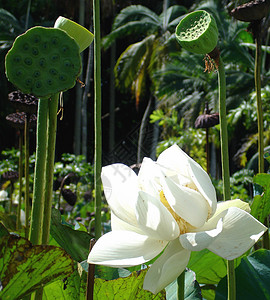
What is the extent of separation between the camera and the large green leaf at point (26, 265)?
1.02 ft

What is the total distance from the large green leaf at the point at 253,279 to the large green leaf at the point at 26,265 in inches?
8.8

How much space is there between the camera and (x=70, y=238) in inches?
Result: 21.5

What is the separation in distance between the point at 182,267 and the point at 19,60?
0.20m

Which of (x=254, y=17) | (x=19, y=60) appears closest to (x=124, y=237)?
(x=19, y=60)

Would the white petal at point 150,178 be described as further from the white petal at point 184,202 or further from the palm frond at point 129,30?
the palm frond at point 129,30

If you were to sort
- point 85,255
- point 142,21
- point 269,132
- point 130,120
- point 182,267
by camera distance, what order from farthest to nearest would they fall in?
point 130,120 → point 142,21 → point 269,132 → point 85,255 → point 182,267

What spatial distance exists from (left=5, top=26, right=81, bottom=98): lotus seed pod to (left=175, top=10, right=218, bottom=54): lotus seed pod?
0.39ft

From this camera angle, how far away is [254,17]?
64 cm

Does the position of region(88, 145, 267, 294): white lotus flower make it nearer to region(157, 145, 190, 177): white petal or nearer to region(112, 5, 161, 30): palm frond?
region(157, 145, 190, 177): white petal

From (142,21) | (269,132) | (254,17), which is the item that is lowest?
(269,132)

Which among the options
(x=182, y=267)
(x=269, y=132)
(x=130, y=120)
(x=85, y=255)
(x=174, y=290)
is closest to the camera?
(x=182, y=267)

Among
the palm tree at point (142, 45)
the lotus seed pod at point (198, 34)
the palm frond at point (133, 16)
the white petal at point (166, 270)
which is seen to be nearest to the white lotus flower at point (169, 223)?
the white petal at point (166, 270)

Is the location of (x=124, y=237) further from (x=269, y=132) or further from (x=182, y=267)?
(x=269, y=132)

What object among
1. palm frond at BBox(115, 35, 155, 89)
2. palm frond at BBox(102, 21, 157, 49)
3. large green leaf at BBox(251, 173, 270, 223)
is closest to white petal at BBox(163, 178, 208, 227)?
large green leaf at BBox(251, 173, 270, 223)
